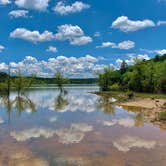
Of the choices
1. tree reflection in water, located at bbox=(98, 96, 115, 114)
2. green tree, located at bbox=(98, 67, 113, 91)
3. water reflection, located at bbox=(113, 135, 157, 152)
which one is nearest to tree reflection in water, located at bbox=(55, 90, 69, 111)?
tree reflection in water, located at bbox=(98, 96, 115, 114)

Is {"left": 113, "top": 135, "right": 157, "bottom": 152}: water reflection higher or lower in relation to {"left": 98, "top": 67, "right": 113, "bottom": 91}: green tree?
lower

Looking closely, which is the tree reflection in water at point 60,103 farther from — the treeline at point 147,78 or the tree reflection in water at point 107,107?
the treeline at point 147,78

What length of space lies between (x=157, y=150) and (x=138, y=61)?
61.1m

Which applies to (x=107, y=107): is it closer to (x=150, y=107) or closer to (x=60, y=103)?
(x=150, y=107)

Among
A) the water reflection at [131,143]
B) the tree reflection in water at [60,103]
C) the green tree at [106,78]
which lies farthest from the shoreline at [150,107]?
the green tree at [106,78]

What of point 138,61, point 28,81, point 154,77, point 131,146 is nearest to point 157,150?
point 131,146

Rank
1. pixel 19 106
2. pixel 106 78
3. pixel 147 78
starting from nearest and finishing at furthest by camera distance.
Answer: pixel 19 106
pixel 147 78
pixel 106 78

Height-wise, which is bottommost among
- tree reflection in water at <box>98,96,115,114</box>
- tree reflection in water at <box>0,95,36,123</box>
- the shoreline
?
tree reflection in water at <box>98,96,115,114</box>

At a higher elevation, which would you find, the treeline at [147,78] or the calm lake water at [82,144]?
the treeline at [147,78]

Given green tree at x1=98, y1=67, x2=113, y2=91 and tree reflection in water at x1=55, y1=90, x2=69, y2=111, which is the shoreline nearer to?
tree reflection in water at x1=55, y1=90, x2=69, y2=111

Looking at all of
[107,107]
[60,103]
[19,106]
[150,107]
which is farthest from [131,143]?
[60,103]

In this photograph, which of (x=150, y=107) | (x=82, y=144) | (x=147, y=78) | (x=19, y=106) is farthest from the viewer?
(x=147, y=78)

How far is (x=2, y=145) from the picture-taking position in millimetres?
15031

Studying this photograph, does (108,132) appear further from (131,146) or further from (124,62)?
(124,62)
